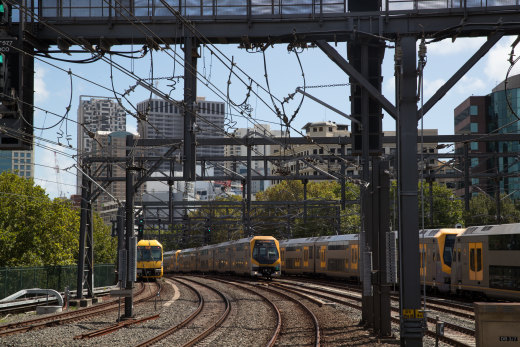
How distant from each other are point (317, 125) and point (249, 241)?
379 ft

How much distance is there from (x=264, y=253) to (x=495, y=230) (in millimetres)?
25435

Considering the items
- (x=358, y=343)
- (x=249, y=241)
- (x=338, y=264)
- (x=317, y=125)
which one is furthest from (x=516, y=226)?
(x=317, y=125)

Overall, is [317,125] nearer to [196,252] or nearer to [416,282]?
[196,252]

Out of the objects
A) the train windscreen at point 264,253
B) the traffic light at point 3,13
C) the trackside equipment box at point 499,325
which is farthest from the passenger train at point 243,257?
the traffic light at point 3,13

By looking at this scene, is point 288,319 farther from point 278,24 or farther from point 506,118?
point 506,118

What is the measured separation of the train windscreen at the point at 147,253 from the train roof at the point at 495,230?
90.9 feet

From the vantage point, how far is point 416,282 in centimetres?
1485

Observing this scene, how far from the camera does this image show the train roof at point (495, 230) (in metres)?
25.5

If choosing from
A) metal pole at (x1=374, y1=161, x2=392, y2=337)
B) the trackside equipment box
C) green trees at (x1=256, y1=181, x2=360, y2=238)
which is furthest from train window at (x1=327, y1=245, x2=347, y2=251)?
the trackside equipment box

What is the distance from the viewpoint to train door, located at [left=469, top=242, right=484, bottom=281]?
2823 cm

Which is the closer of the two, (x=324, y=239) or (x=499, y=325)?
(x=499, y=325)

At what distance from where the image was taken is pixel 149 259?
52.7 m

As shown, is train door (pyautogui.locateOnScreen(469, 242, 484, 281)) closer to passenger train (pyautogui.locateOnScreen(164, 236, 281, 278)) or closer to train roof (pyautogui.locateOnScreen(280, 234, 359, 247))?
train roof (pyautogui.locateOnScreen(280, 234, 359, 247))

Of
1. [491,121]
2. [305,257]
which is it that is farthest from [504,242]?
[491,121]
